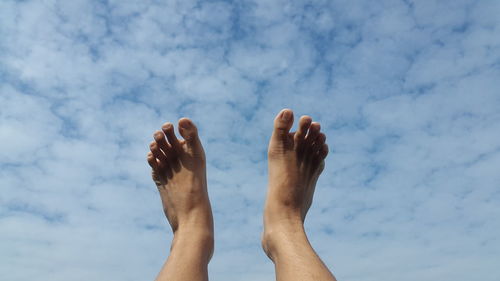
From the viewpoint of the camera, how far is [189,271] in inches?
92.0

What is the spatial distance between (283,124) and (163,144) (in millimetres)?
926

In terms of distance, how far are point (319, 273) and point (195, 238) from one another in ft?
2.96

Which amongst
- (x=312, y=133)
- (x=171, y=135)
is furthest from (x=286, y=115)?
(x=171, y=135)

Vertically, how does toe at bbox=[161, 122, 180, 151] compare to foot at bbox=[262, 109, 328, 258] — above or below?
above

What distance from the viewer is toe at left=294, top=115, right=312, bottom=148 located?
323 centimetres

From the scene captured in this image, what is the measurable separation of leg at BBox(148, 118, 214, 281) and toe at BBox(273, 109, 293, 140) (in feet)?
1.92

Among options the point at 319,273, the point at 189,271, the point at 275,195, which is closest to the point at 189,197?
the point at 275,195

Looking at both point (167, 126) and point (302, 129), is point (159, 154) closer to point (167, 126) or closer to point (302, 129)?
point (167, 126)

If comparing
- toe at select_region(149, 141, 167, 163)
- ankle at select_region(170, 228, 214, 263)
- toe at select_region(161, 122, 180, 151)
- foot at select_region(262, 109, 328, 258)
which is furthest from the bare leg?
toe at select_region(149, 141, 167, 163)

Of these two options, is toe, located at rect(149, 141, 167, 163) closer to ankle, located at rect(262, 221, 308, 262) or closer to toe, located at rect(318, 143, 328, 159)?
ankle, located at rect(262, 221, 308, 262)

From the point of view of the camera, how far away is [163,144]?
11.3 ft

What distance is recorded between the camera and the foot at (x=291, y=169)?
2881 mm

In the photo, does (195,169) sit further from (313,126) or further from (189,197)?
(313,126)

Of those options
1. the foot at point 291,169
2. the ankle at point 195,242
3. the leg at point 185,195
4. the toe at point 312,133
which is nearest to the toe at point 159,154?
the leg at point 185,195
